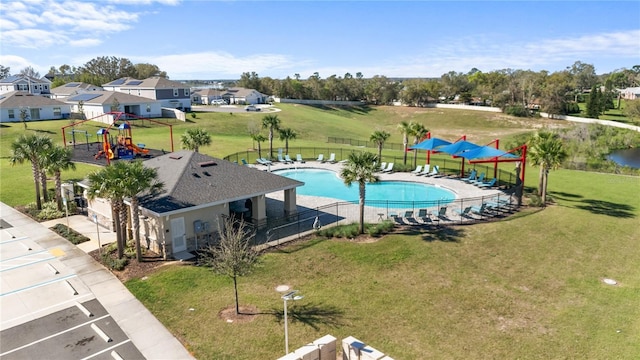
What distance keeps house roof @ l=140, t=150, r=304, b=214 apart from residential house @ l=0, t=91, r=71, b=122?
1935 inches

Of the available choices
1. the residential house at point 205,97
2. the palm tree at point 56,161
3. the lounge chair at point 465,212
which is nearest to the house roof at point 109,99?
the residential house at point 205,97

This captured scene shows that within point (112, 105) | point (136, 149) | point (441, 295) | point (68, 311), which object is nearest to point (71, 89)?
point (112, 105)

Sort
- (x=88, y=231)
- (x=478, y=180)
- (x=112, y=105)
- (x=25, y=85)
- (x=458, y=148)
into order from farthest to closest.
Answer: (x=25, y=85) < (x=112, y=105) < (x=478, y=180) < (x=458, y=148) < (x=88, y=231)

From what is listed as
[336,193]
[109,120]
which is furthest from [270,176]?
[109,120]

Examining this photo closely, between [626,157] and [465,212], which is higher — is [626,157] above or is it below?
below

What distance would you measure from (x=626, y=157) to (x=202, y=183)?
66.6 m

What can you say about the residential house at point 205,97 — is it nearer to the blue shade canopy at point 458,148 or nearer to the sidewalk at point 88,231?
the blue shade canopy at point 458,148

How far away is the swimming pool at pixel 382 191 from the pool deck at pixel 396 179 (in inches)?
35.4

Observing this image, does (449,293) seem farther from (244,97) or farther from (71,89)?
(71,89)

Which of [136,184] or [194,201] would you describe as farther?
[194,201]

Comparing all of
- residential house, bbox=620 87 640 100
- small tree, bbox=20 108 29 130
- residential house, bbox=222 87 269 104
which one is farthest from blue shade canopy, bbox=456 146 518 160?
residential house, bbox=620 87 640 100

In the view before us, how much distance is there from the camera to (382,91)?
118125 mm

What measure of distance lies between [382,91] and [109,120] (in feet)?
240

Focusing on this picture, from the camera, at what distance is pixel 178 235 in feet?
74.0
